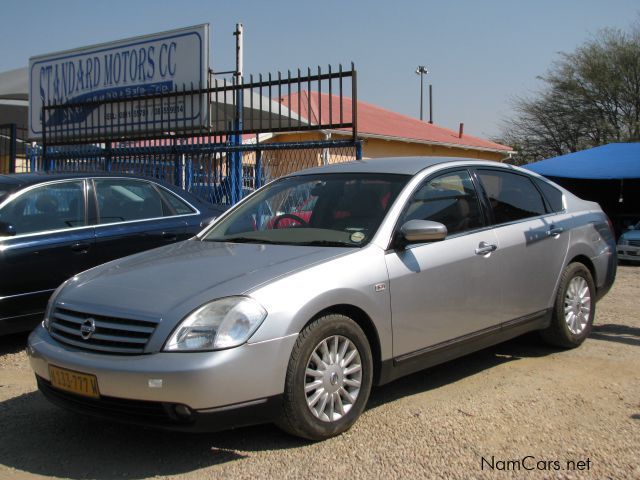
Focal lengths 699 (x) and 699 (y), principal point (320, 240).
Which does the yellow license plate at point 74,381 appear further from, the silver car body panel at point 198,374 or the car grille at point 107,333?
the car grille at point 107,333

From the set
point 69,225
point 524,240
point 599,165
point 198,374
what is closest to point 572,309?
point 524,240

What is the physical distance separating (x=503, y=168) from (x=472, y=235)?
3.33 feet

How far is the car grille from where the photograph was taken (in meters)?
3.55

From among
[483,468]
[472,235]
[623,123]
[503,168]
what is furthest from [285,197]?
[623,123]

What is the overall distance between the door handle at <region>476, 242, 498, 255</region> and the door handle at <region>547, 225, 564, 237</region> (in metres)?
0.81

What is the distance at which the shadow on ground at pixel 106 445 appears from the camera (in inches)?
143

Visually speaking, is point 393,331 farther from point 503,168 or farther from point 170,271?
point 503,168

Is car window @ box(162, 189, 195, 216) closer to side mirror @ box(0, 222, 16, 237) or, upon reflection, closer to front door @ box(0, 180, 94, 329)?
front door @ box(0, 180, 94, 329)

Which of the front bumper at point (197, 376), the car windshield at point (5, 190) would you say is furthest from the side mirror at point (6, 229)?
the front bumper at point (197, 376)

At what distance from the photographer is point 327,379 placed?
3.81 m

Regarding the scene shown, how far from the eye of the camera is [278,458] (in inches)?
144

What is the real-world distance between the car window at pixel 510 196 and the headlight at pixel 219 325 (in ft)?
7.77

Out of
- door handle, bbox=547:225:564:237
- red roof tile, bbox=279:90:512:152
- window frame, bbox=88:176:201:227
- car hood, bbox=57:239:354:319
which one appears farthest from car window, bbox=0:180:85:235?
red roof tile, bbox=279:90:512:152

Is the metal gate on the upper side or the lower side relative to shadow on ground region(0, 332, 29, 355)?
upper
